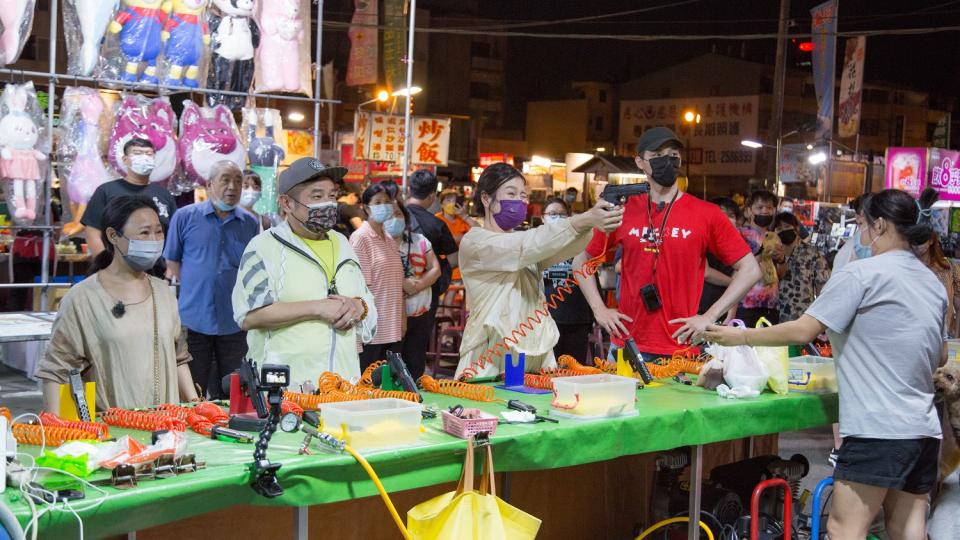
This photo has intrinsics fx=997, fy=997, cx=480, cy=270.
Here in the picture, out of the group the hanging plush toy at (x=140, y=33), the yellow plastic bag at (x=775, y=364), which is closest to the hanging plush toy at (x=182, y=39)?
the hanging plush toy at (x=140, y=33)

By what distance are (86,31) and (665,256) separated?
12.2 ft

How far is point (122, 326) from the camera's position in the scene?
3555 millimetres

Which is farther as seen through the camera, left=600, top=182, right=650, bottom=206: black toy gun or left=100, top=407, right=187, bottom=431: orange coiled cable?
left=600, top=182, right=650, bottom=206: black toy gun

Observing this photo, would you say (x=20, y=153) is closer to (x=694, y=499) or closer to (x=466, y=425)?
(x=466, y=425)

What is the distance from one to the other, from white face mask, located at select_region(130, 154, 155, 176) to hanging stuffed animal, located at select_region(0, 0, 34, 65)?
90cm

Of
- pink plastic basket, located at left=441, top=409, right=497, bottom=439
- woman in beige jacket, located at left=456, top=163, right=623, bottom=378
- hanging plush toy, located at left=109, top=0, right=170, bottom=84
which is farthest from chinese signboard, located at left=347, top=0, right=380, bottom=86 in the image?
pink plastic basket, located at left=441, top=409, right=497, bottom=439

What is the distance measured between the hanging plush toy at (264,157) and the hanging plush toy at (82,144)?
39.3 inches

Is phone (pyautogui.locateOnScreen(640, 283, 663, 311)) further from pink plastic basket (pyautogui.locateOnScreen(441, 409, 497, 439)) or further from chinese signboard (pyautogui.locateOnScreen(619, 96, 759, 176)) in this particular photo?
chinese signboard (pyautogui.locateOnScreen(619, 96, 759, 176))

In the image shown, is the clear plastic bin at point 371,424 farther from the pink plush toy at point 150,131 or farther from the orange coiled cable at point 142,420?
the pink plush toy at point 150,131

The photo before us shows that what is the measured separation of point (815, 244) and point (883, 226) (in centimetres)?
524

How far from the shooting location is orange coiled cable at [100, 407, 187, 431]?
2.97m

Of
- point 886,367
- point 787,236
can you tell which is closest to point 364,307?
point 886,367

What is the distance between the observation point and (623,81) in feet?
191

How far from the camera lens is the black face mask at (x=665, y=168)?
4.71m
